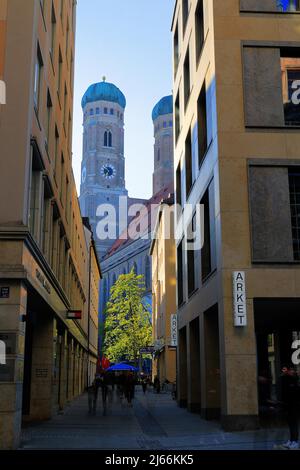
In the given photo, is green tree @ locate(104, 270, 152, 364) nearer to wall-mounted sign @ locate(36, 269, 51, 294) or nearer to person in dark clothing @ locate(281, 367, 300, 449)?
wall-mounted sign @ locate(36, 269, 51, 294)

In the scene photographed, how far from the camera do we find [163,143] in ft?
548

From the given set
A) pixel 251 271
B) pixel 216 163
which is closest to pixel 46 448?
pixel 251 271

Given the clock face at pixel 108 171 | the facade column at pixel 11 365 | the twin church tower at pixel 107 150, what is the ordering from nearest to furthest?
the facade column at pixel 11 365, the twin church tower at pixel 107 150, the clock face at pixel 108 171

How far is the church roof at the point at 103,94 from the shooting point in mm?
165250

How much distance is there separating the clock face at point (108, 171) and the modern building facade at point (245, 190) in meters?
140

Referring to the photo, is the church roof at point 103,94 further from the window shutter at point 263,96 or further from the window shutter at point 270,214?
the window shutter at point 270,214

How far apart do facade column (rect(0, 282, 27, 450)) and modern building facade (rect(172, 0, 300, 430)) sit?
21.0ft

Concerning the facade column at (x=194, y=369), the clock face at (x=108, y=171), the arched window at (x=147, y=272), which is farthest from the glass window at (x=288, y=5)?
the clock face at (x=108, y=171)

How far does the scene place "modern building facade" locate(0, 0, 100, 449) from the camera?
577 inches

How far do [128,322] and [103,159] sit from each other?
322 feet

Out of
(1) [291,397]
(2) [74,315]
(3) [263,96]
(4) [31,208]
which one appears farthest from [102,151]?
(1) [291,397]

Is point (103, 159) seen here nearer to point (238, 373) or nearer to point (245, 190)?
point (245, 190)
